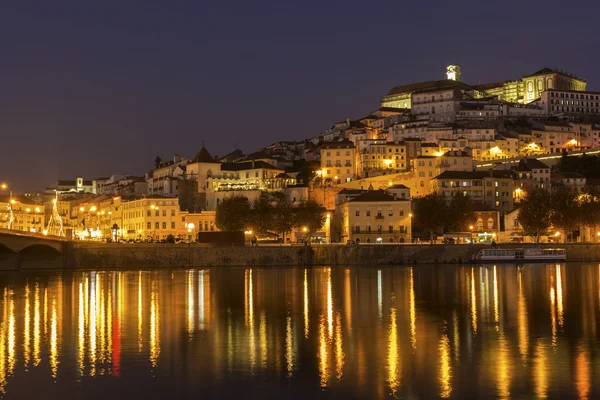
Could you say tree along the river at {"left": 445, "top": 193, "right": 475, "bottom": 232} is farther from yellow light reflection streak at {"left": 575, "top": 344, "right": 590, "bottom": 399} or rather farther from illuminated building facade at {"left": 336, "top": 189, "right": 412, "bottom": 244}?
yellow light reflection streak at {"left": 575, "top": 344, "right": 590, "bottom": 399}

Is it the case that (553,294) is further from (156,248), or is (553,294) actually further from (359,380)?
(156,248)

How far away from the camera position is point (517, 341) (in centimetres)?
2142

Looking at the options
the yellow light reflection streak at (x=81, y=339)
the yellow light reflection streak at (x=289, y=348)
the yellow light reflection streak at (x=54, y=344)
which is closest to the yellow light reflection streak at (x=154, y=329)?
the yellow light reflection streak at (x=81, y=339)

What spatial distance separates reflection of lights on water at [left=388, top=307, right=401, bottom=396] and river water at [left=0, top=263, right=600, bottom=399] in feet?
0.22

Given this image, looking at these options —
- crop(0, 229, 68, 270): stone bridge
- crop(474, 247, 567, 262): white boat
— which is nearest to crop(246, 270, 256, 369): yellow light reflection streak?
crop(0, 229, 68, 270): stone bridge

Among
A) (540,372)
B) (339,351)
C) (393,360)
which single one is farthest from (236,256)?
(540,372)

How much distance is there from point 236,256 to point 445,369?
151ft

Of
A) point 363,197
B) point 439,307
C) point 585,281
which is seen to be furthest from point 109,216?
point 439,307

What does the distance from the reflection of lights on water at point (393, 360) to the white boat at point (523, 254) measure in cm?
4025

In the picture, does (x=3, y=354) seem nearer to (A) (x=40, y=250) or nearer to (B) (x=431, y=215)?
(A) (x=40, y=250)

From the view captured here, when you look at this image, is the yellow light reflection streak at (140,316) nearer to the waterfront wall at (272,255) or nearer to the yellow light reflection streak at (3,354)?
the yellow light reflection streak at (3,354)

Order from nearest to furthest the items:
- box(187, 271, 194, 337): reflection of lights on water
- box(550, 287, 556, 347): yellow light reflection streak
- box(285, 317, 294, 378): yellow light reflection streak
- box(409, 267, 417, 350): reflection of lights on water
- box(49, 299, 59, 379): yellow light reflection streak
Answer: box(285, 317, 294, 378): yellow light reflection streak
box(49, 299, 59, 379): yellow light reflection streak
box(409, 267, 417, 350): reflection of lights on water
box(550, 287, 556, 347): yellow light reflection streak
box(187, 271, 194, 337): reflection of lights on water

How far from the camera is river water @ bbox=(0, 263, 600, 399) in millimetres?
16078

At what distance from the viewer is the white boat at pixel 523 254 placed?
63.8 metres
